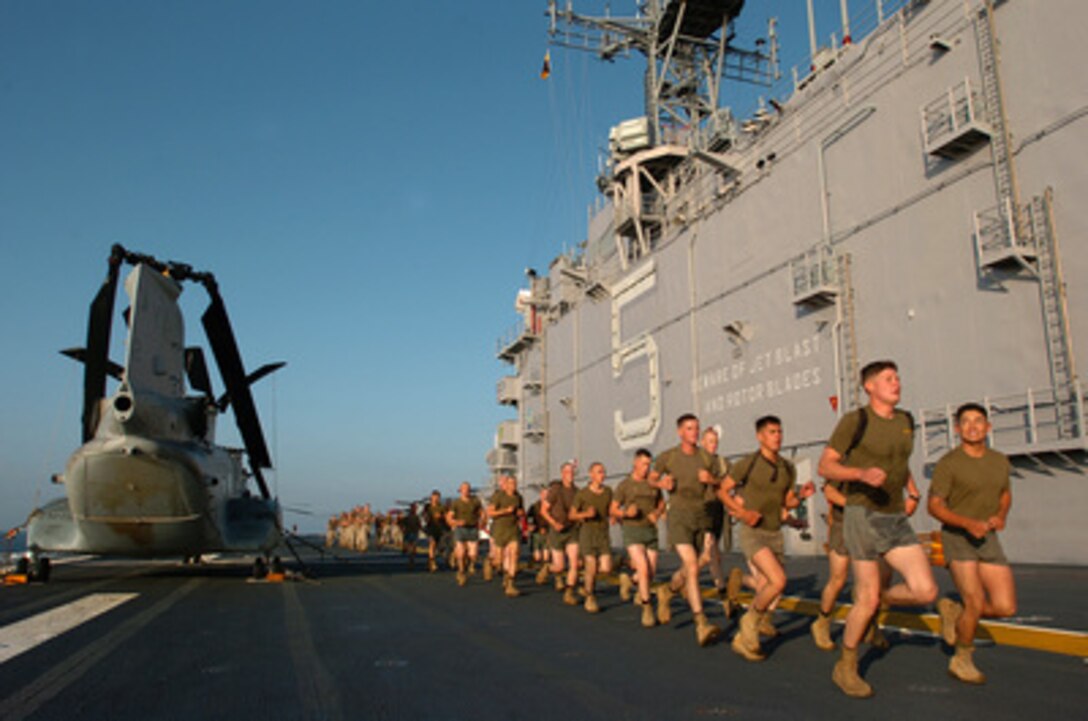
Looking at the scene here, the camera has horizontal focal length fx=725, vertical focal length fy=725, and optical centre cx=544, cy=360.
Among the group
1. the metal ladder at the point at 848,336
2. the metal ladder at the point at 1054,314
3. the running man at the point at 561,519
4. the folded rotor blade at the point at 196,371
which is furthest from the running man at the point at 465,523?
the metal ladder at the point at 1054,314

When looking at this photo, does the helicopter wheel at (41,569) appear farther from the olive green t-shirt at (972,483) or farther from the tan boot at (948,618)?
the olive green t-shirt at (972,483)

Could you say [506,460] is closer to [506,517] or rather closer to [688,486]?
[506,517]

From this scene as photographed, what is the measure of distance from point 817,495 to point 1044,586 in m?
8.22

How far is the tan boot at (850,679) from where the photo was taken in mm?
4449

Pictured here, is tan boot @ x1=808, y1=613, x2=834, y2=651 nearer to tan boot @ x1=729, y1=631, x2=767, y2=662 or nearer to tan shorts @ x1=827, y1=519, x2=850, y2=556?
tan shorts @ x1=827, y1=519, x2=850, y2=556

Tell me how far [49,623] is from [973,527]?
9406mm

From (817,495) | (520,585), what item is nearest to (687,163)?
(817,495)

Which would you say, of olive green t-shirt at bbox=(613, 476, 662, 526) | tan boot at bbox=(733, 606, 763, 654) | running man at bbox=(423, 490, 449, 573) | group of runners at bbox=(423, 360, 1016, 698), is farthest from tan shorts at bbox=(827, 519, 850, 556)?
running man at bbox=(423, 490, 449, 573)

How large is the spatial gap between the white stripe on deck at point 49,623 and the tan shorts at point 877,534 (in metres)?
6.80

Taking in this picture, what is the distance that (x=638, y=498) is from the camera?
8.74 metres

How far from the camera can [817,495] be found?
17.9 meters

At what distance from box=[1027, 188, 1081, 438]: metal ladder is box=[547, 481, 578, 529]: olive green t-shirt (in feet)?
27.3

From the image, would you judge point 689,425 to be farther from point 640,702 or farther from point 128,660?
point 128,660

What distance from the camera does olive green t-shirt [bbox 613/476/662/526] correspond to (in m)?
8.65
